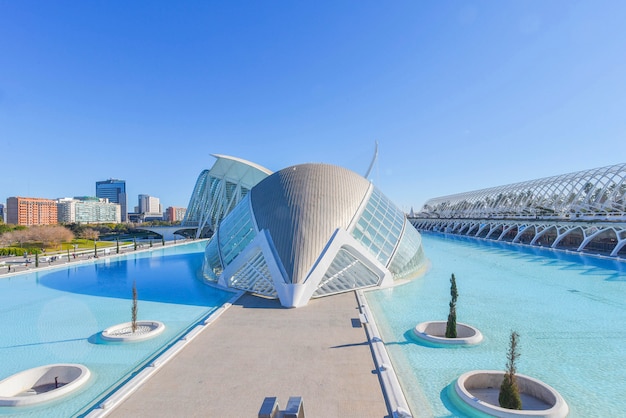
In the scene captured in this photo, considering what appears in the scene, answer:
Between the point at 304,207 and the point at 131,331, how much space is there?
8.68 metres

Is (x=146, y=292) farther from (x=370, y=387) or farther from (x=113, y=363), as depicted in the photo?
(x=370, y=387)

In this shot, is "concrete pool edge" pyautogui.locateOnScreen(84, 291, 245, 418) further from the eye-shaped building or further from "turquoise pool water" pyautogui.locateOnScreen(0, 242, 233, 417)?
the eye-shaped building

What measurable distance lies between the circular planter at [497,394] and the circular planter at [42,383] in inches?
328

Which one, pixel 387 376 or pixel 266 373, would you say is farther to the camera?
pixel 266 373

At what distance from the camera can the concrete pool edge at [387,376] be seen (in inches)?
242

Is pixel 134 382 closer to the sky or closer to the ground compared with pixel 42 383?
closer to the sky

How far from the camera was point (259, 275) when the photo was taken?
15258 millimetres

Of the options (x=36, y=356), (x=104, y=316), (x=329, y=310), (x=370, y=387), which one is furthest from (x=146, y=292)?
(x=370, y=387)

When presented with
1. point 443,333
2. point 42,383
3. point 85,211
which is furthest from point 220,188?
point 85,211

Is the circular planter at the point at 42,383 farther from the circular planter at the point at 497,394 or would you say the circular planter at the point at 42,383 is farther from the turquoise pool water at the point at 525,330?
the circular planter at the point at 497,394

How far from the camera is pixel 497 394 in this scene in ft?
23.6

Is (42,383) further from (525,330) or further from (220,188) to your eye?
(220,188)

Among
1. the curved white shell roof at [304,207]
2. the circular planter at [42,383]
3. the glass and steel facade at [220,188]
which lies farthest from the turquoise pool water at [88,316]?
the glass and steel facade at [220,188]

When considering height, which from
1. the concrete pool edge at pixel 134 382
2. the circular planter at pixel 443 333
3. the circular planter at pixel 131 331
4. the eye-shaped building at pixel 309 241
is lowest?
the circular planter at pixel 131 331
